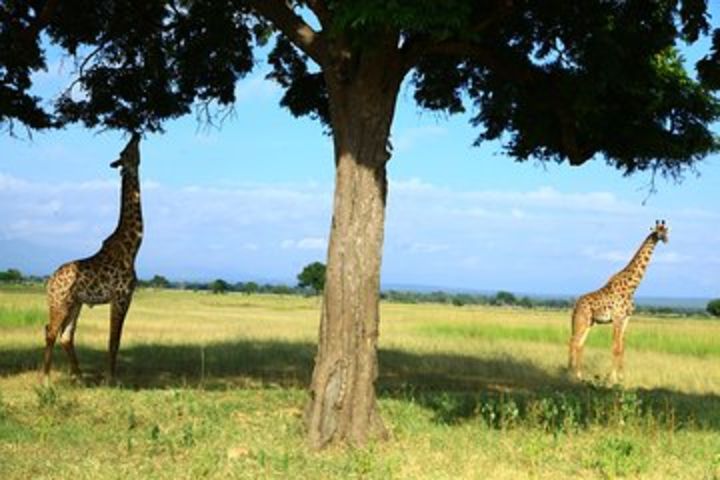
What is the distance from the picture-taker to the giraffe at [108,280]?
43.8 ft

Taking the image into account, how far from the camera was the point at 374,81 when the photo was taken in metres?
9.35

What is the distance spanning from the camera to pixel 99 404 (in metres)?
11.1

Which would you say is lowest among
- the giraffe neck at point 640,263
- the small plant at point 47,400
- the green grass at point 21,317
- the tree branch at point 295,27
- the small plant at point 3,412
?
→ the small plant at point 3,412

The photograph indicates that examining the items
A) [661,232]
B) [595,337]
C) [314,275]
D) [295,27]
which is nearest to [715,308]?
[314,275]

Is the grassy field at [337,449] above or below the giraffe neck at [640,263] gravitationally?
below

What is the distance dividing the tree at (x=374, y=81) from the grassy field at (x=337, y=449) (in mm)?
971

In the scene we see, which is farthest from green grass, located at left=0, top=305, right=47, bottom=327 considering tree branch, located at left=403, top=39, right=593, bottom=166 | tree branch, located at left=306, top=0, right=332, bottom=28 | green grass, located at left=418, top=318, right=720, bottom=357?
tree branch, located at left=306, top=0, right=332, bottom=28

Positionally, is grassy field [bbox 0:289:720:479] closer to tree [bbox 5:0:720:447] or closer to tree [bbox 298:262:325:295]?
tree [bbox 5:0:720:447]

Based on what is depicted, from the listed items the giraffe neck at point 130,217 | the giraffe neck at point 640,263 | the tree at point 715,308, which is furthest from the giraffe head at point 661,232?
the tree at point 715,308

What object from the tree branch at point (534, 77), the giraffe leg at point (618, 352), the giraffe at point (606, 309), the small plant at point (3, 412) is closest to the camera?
the small plant at point (3, 412)

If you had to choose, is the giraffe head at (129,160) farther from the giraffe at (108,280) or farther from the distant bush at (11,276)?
the distant bush at (11,276)

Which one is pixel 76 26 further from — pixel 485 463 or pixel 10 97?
pixel 485 463

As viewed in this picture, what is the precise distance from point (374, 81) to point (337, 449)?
3.63 meters

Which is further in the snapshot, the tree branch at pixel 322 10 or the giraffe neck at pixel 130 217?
the giraffe neck at pixel 130 217
